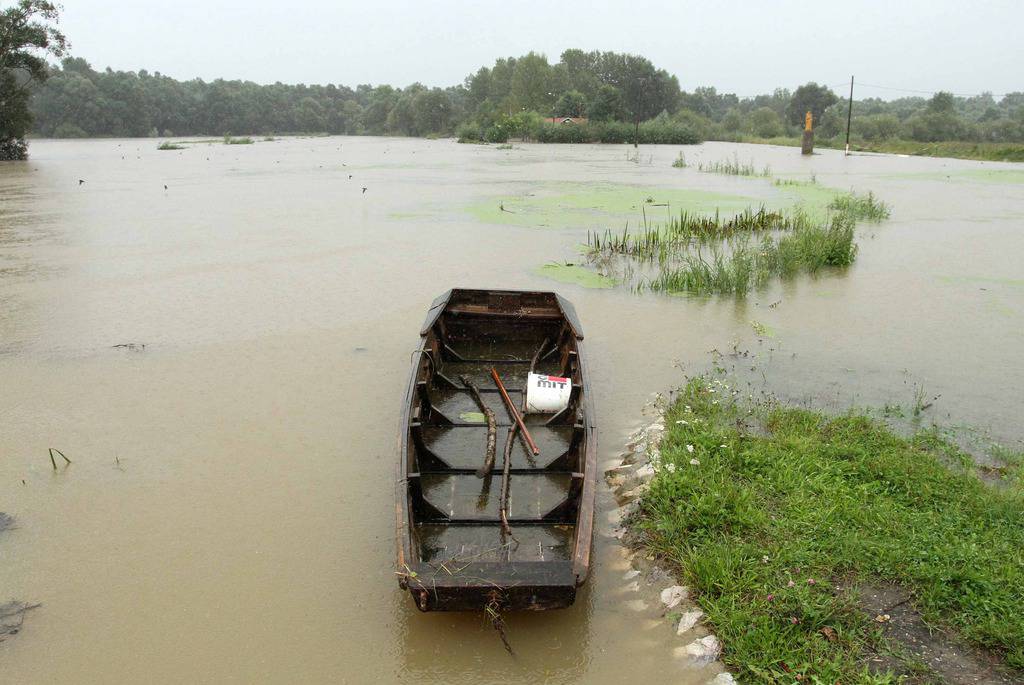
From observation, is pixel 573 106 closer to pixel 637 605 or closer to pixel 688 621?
pixel 637 605

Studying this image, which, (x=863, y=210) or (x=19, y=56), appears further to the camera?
(x=19, y=56)

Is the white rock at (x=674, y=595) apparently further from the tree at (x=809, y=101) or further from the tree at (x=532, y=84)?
the tree at (x=809, y=101)

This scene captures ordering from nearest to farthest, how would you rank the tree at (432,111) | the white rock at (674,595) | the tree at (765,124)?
the white rock at (674,595), the tree at (765,124), the tree at (432,111)

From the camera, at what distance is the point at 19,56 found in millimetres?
26516

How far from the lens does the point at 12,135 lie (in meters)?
27.6

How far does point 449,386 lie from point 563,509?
1.89 m

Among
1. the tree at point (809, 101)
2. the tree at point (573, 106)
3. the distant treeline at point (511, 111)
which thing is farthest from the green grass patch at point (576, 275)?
the tree at point (809, 101)

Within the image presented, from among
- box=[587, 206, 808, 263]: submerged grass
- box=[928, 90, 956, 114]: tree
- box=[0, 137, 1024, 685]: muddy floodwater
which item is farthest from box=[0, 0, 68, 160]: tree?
box=[928, 90, 956, 114]: tree

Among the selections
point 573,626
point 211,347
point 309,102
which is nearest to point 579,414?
point 573,626

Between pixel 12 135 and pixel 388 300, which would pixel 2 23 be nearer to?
pixel 12 135

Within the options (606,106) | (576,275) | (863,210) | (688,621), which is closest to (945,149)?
(606,106)

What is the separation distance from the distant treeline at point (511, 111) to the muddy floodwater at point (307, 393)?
3524 centimetres

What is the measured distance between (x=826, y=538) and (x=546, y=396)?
6.10 feet

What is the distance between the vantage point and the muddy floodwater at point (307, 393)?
2.96 m
